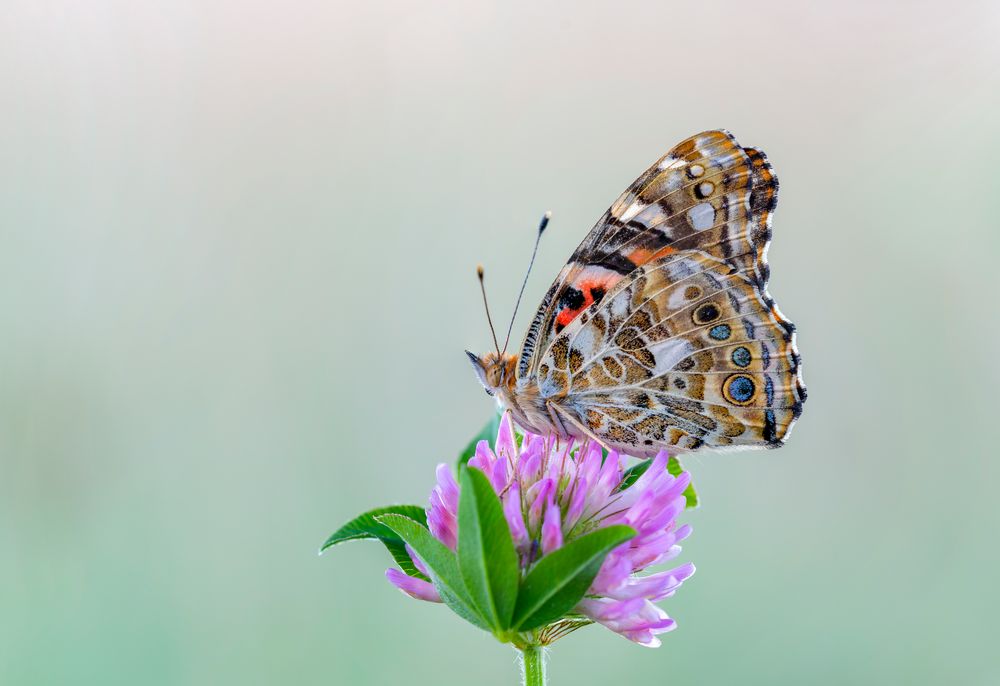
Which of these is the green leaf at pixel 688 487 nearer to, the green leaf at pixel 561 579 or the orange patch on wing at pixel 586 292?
the orange patch on wing at pixel 586 292

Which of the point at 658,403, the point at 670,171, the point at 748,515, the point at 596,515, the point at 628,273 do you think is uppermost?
the point at 670,171

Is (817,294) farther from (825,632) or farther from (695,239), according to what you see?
(695,239)

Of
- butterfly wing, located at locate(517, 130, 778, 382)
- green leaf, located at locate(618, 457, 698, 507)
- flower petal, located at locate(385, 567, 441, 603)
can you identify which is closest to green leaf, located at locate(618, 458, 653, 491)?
green leaf, located at locate(618, 457, 698, 507)

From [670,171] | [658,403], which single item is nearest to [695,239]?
[670,171]

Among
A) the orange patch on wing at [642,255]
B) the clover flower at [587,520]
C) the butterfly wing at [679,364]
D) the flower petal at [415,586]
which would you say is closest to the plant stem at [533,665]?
the clover flower at [587,520]

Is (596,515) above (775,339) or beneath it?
beneath

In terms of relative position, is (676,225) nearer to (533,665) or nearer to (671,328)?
(671,328)
